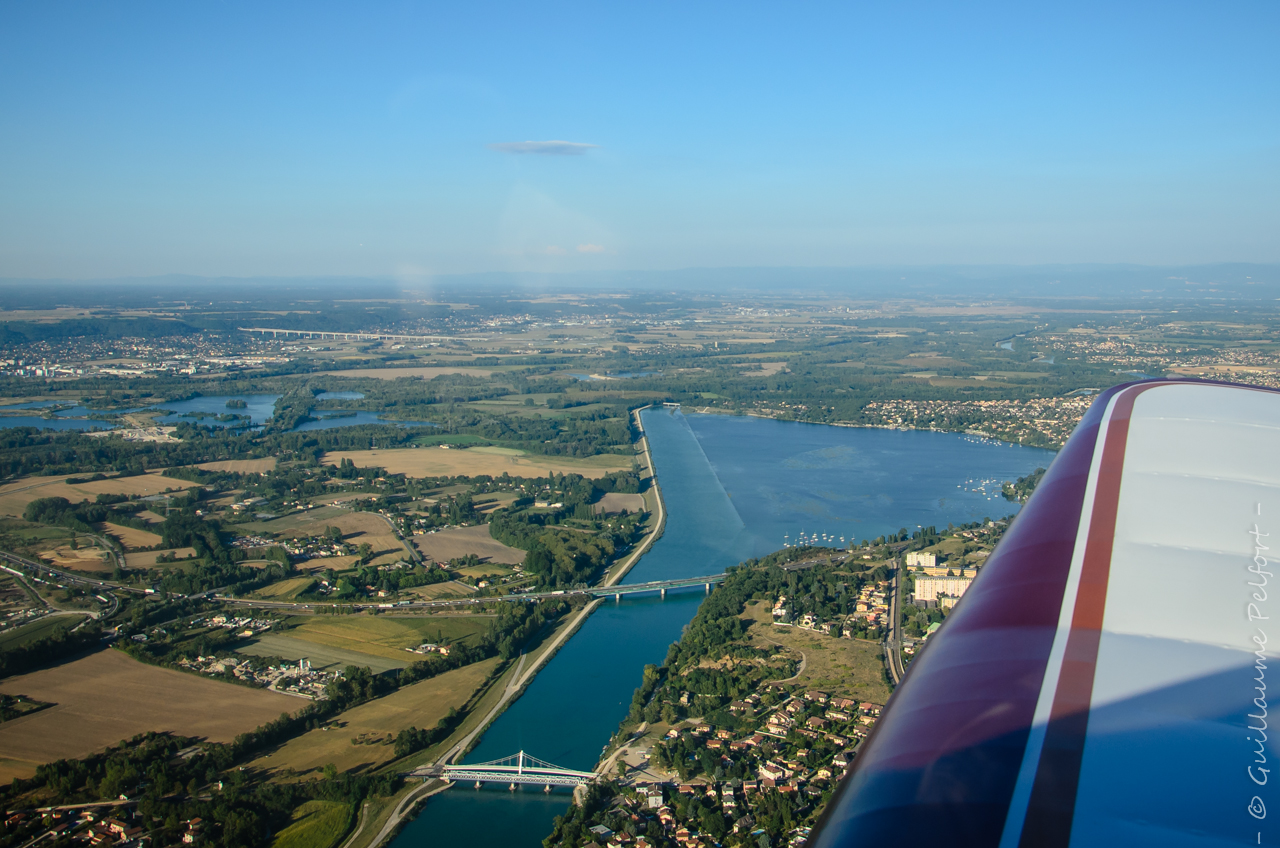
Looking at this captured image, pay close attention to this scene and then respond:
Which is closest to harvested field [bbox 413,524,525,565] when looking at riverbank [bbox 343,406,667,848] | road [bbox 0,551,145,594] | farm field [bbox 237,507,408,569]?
farm field [bbox 237,507,408,569]

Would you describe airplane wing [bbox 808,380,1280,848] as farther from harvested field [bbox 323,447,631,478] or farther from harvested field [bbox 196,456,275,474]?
harvested field [bbox 196,456,275,474]

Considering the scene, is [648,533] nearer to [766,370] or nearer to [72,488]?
[72,488]

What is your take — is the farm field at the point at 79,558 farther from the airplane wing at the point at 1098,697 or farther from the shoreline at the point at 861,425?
the shoreline at the point at 861,425

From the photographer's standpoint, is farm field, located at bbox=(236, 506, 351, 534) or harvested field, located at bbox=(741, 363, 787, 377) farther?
harvested field, located at bbox=(741, 363, 787, 377)

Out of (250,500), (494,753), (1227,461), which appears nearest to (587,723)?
(494,753)

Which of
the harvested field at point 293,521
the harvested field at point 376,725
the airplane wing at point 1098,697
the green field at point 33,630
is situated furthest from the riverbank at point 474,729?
the airplane wing at point 1098,697
